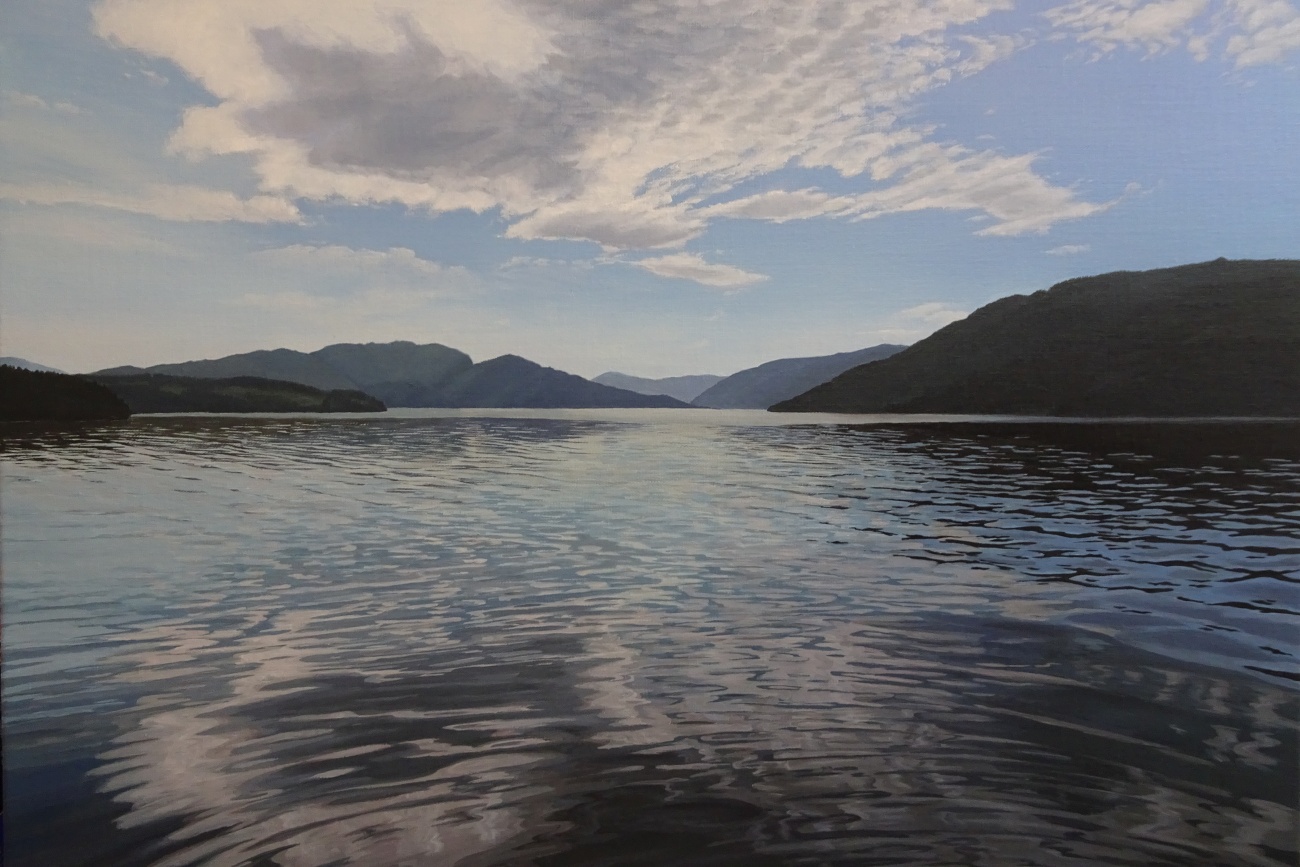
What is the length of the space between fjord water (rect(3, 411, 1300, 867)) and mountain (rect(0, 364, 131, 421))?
13665cm

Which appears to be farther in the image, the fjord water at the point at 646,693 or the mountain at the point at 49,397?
the mountain at the point at 49,397

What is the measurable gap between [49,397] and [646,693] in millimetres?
167898

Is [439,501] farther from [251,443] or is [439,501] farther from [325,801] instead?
[251,443]

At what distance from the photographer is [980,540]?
2370 cm

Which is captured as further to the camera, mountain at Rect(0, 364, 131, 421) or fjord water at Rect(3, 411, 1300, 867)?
mountain at Rect(0, 364, 131, 421)

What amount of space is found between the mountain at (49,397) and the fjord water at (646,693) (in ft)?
448

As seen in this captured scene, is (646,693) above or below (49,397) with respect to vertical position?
below

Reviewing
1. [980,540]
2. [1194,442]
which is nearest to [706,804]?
[980,540]

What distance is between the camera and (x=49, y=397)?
454ft

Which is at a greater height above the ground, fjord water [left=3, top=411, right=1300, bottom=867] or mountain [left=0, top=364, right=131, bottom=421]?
mountain [left=0, top=364, right=131, bottom=421]

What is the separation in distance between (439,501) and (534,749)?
24.6 metres

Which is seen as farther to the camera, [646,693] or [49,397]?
[49,397]

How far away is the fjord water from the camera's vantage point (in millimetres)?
7082

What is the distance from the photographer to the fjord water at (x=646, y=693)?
7.08 m
